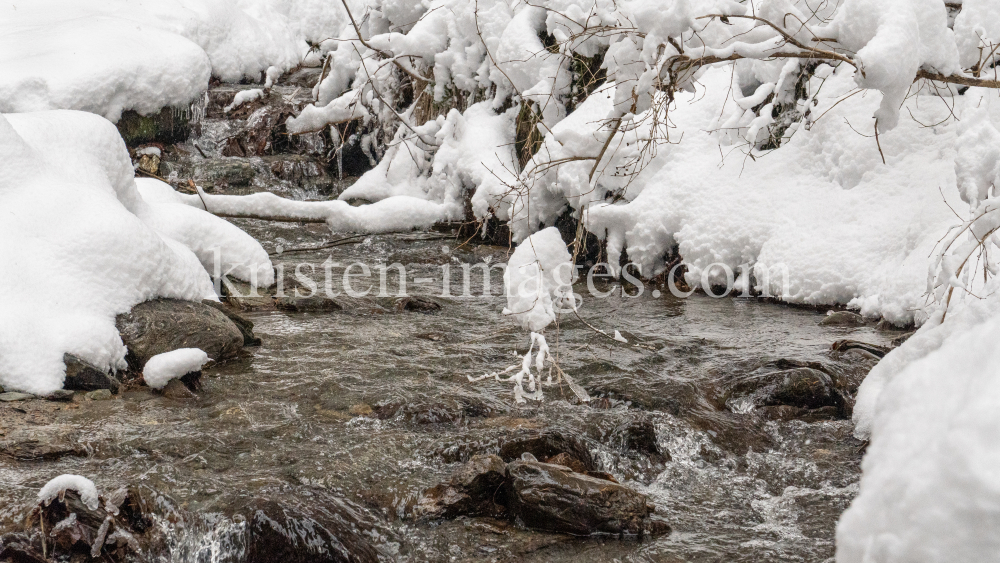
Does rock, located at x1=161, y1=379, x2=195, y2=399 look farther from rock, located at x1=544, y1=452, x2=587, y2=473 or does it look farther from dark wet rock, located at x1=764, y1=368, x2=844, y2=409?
dark wet rock, located at x1=764, y1=368, x2=844, y2=409

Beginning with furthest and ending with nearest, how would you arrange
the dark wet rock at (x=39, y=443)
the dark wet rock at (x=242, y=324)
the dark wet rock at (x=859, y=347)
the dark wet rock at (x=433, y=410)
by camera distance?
the dark wet rock at (x=242, y=324) → the dark wet rock at (x=859, y=347) → the dark wet rock at (x=433, y=410) → the dark wet rock at (x=39, y=443)

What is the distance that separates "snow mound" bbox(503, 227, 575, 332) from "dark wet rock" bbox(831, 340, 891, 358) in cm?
241

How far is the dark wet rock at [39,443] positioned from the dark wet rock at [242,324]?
1.84 metres

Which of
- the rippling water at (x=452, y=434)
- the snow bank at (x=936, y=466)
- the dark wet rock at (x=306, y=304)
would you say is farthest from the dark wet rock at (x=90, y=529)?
the dark wet rock at (x=306, y=304)

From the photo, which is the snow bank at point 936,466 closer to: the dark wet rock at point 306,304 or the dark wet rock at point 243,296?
the dark wet rock at point 306,304

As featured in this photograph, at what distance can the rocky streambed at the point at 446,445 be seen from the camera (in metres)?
3.12

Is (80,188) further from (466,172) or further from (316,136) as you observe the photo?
(316,136)

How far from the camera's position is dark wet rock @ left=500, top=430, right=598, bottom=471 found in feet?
12.7

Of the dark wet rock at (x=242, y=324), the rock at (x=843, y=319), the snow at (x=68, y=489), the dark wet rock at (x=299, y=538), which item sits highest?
the rock at (x=843, y=319)

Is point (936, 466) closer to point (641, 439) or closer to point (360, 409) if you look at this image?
point (641, 439)

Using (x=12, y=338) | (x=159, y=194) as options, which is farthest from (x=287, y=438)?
(x=159, y=194)

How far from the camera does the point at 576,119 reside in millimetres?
8516

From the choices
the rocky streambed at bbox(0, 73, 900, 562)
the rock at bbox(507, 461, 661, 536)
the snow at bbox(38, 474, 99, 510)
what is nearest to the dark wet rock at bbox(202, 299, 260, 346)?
the rocky streambed at bbox(0, 73, 900, 562)

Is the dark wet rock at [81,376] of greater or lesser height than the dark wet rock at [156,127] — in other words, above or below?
below
